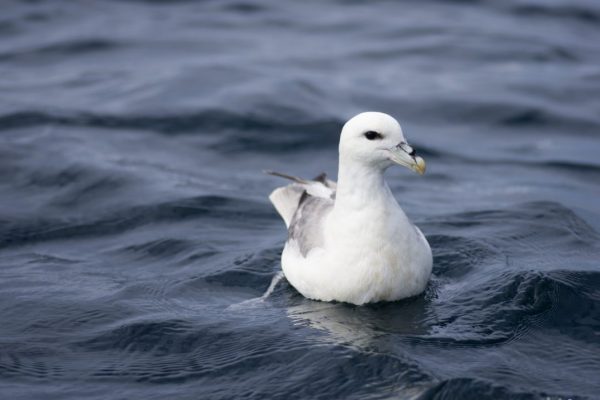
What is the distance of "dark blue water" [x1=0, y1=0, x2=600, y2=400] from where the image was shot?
6.88 m

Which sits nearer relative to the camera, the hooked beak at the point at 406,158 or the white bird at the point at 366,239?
the hooked beak at the point at 406,158

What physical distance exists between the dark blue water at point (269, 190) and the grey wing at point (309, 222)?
459mm

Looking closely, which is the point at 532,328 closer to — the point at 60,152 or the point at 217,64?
the point at 60,152

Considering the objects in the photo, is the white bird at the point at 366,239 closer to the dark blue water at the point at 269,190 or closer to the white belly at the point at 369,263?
the white belly at the point at 369,263

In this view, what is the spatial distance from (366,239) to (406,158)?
697 millimetres

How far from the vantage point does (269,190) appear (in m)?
11.1

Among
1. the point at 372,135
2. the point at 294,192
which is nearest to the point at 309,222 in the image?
the point at 294,192

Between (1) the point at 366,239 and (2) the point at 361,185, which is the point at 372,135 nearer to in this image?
(2) the point at 361,185

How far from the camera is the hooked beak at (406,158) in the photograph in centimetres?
714

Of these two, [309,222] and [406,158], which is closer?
[406,158]

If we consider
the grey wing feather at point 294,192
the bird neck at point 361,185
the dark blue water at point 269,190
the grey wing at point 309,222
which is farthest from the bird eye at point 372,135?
the grey wing feather at point 294,192

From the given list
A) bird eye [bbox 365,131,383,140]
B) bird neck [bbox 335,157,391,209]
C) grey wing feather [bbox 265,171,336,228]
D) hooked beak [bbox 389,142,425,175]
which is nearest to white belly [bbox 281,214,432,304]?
bird neck [bbox 335,157,391,209]

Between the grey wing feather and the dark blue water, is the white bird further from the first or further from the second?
the grey wing feather

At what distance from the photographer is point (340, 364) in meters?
6.77
